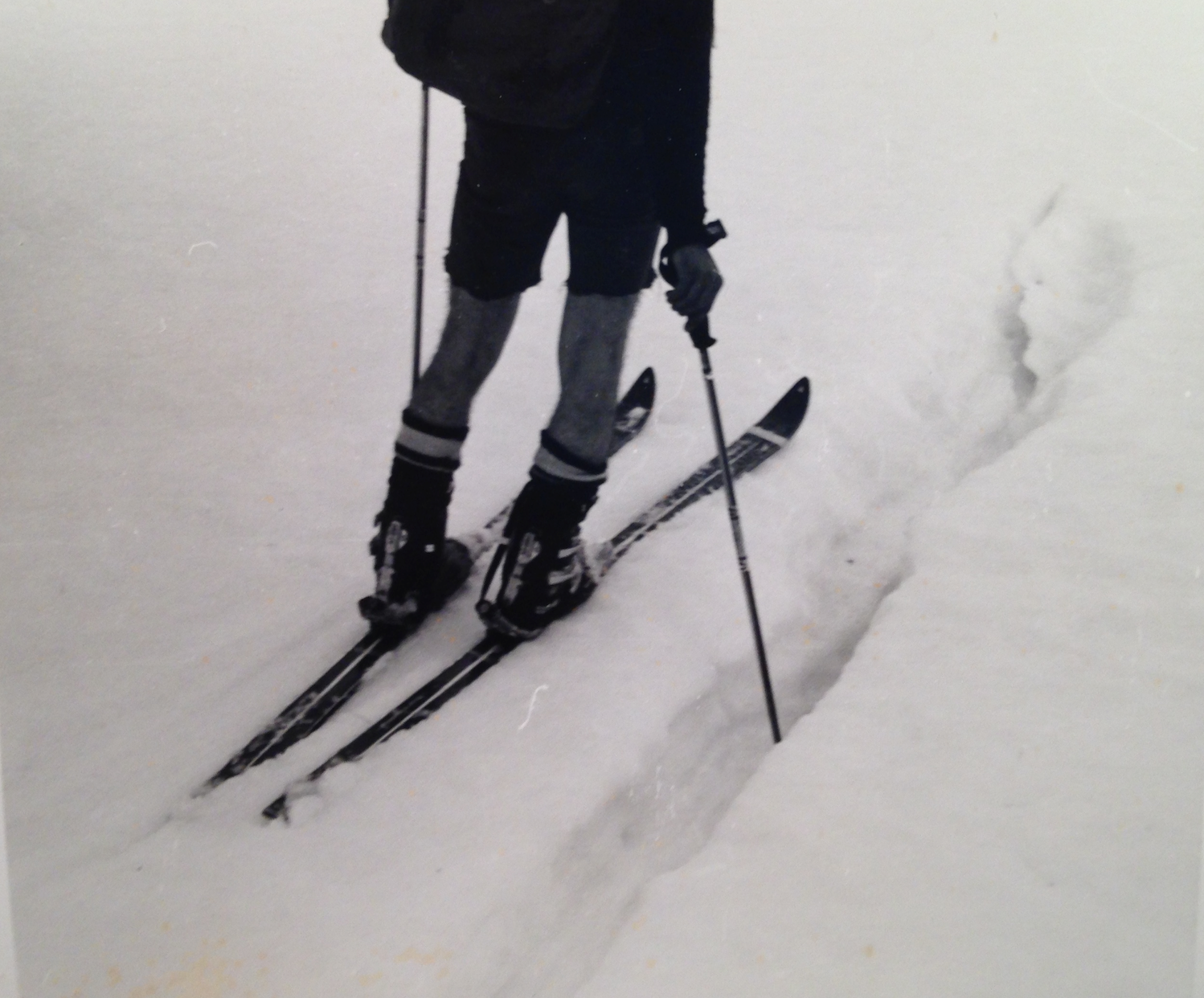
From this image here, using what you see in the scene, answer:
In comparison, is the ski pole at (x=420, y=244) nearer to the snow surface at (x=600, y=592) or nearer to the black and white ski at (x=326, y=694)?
the snow surface at (x=600, y=592)

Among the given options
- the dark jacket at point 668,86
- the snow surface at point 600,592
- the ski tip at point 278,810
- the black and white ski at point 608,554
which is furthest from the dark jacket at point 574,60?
the ski tip at point 278,810

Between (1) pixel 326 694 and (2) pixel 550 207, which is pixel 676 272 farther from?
(1) pixel 326 694

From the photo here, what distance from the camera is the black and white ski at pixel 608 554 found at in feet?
4.02

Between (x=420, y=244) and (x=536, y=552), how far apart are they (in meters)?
0.52

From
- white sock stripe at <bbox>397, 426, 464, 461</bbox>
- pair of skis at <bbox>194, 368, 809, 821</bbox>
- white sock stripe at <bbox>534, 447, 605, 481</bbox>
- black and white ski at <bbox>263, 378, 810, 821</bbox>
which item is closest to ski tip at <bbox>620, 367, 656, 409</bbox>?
pair of skis at <bbox>194, 368, 809, 821</bbox>

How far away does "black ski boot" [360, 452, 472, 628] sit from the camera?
1.34m

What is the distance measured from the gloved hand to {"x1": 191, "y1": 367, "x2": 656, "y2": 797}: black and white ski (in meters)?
0.32

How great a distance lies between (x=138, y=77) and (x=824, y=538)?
1.26 metres

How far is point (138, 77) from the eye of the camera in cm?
121

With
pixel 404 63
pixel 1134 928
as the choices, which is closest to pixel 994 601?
pixel 1134 928

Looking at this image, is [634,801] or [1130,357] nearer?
[634,801]

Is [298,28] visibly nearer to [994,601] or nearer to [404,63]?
[404,63]

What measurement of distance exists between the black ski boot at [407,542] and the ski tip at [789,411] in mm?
672

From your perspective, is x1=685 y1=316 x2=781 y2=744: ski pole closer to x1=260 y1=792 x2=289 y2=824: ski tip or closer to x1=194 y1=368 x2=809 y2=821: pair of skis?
x1=194 y1=368 x2=809 y2=821: pair of skis
